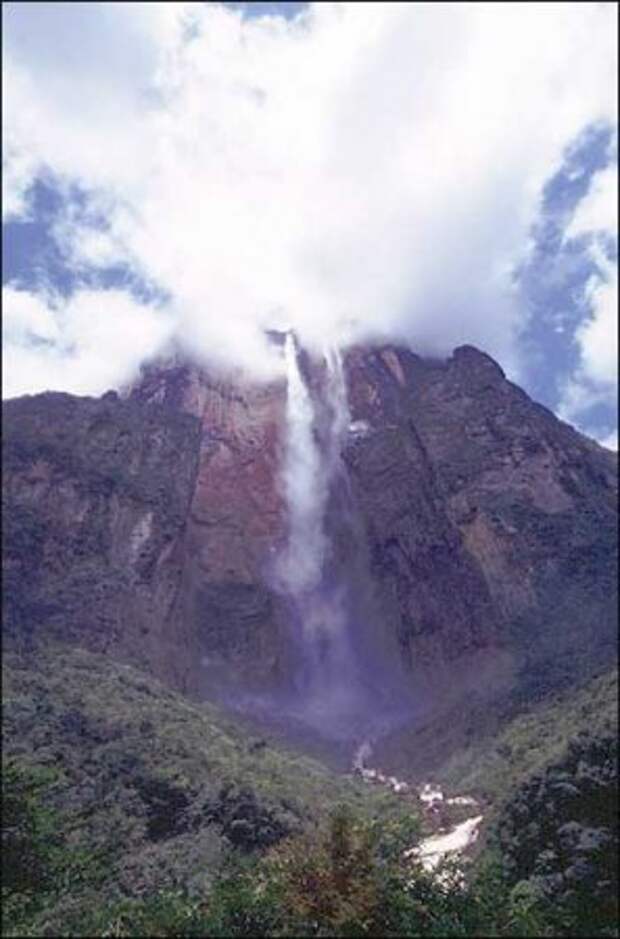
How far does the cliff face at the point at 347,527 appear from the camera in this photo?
115 metres

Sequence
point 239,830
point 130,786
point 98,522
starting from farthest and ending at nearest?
point 98,522 < point 130,786 < point 239,830

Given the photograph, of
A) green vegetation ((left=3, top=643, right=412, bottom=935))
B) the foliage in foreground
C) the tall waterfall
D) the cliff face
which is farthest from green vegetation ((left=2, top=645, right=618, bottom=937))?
the tall waterfall

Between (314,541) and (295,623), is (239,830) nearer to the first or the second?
(295,623)

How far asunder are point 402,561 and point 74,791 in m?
74.8

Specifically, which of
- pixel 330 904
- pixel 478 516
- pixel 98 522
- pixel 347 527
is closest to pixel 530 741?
pixel 478 516

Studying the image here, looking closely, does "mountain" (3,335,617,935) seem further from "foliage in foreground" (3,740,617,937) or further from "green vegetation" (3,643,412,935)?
"foliage in foreground" (3,740,617,937)

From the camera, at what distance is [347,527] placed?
145125 millimetres

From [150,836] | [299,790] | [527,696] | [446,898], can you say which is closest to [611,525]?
[527,696]

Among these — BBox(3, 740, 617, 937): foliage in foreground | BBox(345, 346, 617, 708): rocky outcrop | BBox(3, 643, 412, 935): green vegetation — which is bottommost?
BBox(3, 740, 617, 937): foliage in foreground

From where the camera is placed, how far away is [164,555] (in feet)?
415

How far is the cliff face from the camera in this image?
376ft

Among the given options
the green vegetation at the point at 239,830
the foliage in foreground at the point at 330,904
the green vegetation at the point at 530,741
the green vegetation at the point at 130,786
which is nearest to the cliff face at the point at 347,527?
the green vegetation at the point at 530,741

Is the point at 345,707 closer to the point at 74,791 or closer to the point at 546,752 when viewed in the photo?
the point at 546,752

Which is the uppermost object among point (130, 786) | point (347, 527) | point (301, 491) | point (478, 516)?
point (301, 491)
